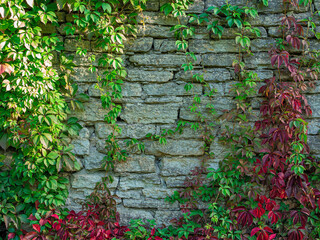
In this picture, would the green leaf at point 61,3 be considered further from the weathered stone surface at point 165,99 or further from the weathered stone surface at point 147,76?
the weathered stone surface at point 165,99

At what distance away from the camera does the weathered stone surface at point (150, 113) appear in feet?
8.20

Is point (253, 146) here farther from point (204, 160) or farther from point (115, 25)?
point (115, 25)

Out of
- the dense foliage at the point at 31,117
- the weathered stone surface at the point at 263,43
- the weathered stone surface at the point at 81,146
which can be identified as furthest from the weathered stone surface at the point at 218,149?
the dense foliage at the point at 31,117

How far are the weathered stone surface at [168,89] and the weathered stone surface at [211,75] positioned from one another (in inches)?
3.1

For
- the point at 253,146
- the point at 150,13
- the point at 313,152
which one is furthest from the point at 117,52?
the point at 313,152

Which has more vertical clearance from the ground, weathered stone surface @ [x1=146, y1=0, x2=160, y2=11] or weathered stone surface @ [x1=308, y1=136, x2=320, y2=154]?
weathered stone surface @ [x1=146, y1=0, x2=160, y2=11]

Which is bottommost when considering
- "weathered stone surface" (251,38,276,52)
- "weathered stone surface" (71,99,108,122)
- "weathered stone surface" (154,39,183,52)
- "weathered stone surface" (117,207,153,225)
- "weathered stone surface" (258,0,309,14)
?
"weathered stone surface" (117,207,153,225)

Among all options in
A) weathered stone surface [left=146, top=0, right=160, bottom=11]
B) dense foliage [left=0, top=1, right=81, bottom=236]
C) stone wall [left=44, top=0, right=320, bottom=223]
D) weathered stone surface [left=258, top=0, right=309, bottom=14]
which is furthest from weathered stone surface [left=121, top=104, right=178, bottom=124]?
weathered stone surface [left=258, top=0, right=309, bottom=14]

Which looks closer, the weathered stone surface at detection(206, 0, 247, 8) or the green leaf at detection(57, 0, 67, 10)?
the green leaf at detection(57, 0, 67, 10)

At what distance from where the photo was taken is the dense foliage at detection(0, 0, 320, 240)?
90.1 inches

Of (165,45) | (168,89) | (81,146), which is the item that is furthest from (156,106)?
(81,146)

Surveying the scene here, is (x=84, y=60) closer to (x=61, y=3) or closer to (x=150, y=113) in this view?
(x=61, y=3)

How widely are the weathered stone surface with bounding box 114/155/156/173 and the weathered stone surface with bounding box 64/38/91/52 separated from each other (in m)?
1.04

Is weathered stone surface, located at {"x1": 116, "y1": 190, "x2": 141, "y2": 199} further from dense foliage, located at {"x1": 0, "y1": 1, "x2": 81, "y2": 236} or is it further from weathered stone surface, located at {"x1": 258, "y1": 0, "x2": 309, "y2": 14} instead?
weathered stone surface, located at {"x1": 258, "y1": 0, "x2": 309, "y2": 14}
